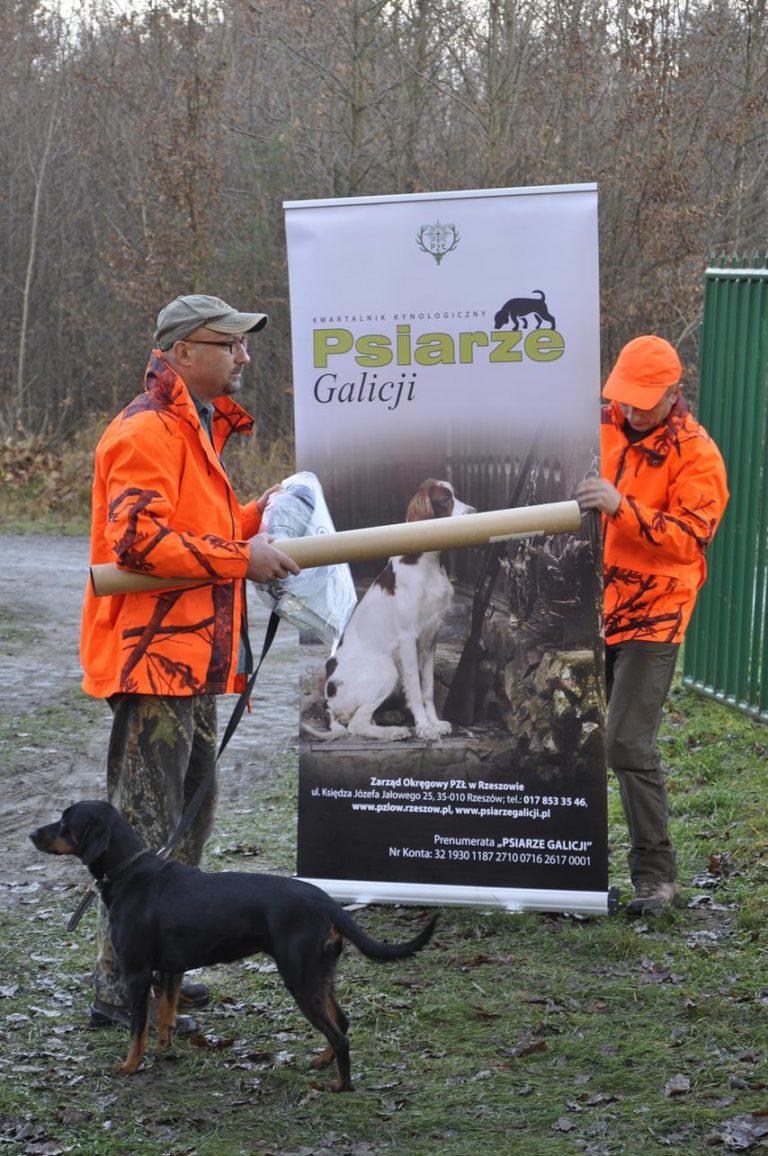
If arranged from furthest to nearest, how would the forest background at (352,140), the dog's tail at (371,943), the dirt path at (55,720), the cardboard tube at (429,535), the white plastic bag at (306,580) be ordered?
the forest background at (352,140) → the dirt path at (55,720) → the white plastic bag at (306,580) → the cardboard tube at (429,535) → the dog's tail at (371,943)

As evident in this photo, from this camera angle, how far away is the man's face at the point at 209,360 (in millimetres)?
4359

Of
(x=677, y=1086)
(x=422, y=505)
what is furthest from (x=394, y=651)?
(x=677, y=1086)

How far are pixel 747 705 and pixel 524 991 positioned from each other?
432 centimetres

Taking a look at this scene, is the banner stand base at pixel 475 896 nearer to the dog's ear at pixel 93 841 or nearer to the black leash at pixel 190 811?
the black leash at pixel 190 811

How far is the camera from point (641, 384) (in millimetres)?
5359

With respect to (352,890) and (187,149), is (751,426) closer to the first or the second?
(352,890)

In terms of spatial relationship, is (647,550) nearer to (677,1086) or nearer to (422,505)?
(422,505)

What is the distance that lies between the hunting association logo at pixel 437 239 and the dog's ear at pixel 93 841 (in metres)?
2.55

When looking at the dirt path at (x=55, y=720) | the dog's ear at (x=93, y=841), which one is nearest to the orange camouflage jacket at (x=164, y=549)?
the dog's ear at (x=93, y=841)

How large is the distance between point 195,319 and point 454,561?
5.58ft

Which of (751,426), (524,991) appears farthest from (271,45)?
(524,991)

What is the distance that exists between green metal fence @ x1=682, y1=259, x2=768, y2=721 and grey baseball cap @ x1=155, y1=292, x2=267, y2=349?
4771 millimetres

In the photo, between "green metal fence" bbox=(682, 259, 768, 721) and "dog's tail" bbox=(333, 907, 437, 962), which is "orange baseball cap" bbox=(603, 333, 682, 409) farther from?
"green metal fence" bbox=(682, 259, 768, 721)

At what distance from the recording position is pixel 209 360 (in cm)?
438
